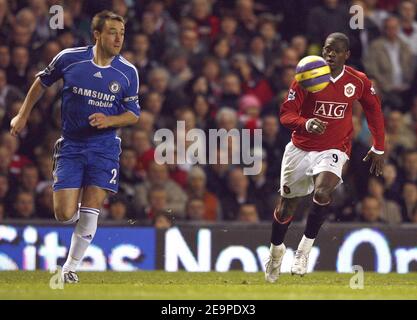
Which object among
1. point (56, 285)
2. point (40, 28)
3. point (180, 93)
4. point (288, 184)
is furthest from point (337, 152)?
point (40, 28)

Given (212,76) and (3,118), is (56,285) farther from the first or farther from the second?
(212,76)

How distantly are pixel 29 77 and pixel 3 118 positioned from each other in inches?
26.3

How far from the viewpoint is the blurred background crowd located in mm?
15039

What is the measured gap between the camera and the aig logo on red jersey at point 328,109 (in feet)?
38.4

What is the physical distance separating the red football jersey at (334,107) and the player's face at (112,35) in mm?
1596

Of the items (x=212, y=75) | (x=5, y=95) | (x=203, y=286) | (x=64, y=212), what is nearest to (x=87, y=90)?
(x=64, y=212)

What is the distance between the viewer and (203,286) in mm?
11320

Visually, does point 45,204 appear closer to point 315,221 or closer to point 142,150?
point 142,150

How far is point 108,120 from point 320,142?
1999mm

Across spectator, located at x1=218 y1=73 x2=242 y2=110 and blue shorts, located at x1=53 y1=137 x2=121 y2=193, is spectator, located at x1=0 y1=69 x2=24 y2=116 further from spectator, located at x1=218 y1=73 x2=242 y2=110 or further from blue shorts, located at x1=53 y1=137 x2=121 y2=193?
blue shorts, located at x1=53 y1=137 x2=121 y2=193

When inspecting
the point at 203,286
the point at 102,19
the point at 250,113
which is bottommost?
the point at 203,286

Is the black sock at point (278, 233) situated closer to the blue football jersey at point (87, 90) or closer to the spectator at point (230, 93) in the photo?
the blue football jersey at point (87, 90)

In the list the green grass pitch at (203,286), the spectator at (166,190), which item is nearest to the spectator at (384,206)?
the green grass pitch at (203,286)

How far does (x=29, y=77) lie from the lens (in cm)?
1581
